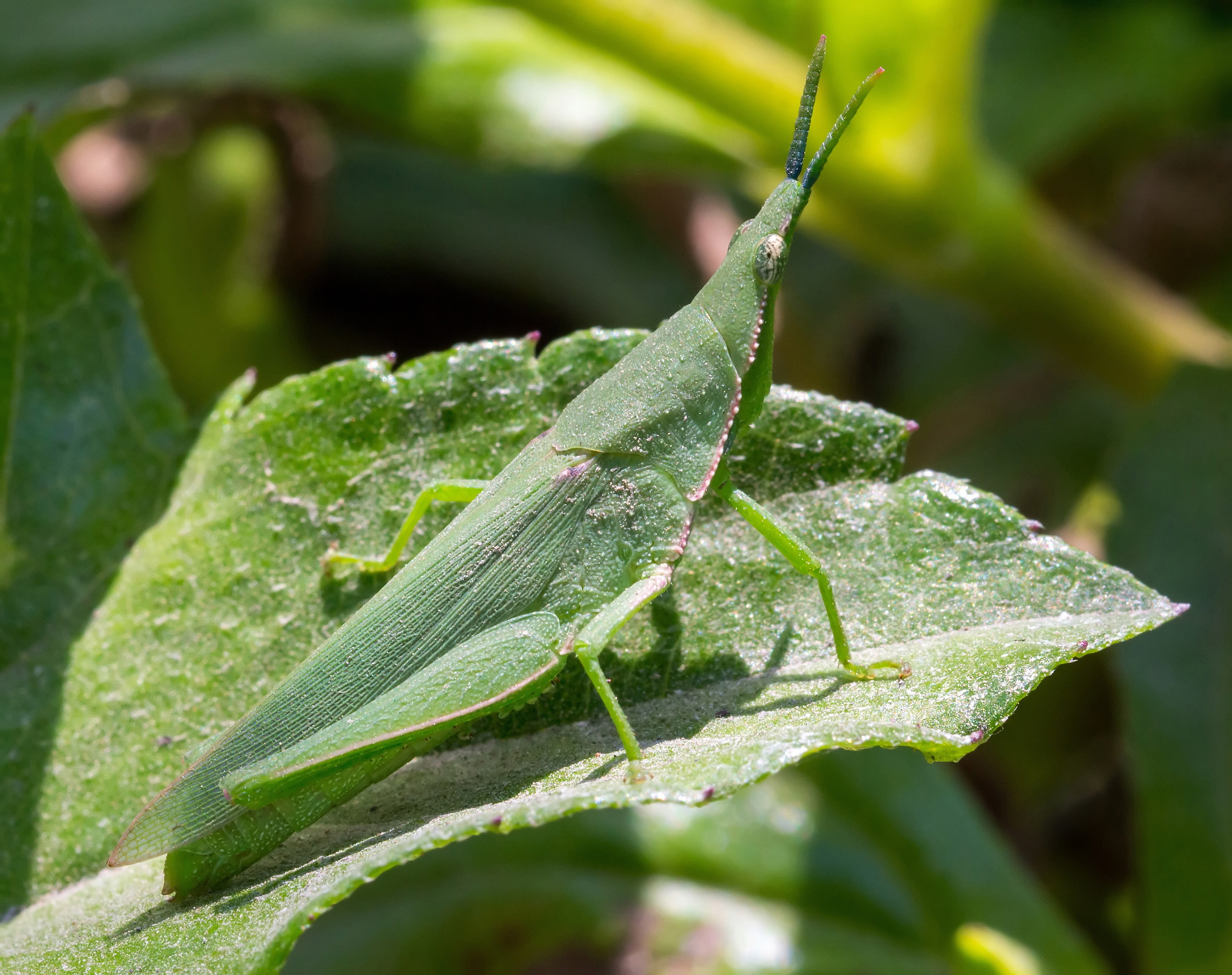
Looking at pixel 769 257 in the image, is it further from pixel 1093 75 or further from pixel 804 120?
pixel 1093 75

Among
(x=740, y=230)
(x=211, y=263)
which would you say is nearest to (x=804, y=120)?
(x=740, y=230)

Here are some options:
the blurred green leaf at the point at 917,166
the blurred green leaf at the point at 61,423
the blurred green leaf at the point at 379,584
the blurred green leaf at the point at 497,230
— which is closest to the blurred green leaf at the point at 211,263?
the blurred green leaf at the point at 497,230

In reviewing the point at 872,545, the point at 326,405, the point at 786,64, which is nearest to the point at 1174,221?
the point at 786,64

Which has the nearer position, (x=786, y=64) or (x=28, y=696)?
(x=28, y=696)

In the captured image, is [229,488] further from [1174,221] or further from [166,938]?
[1174,221]

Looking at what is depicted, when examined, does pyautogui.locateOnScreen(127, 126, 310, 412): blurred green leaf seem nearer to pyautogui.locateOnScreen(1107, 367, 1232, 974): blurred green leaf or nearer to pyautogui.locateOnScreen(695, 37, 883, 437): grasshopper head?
pyautogui.locateOnScreen(695, 37, 883, 437): grasshopper head
